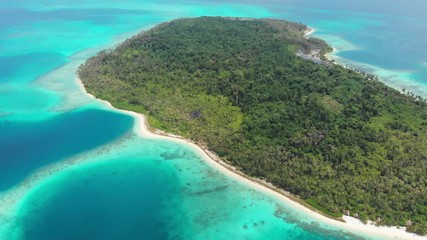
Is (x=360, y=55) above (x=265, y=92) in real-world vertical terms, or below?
above

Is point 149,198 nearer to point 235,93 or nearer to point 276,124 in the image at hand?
point 276,124

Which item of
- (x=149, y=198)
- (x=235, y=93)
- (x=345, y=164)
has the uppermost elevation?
(x=235, y=93)

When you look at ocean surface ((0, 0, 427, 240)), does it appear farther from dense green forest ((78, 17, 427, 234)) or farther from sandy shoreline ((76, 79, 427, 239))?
dense green forest ((78, 17, 427, 234))

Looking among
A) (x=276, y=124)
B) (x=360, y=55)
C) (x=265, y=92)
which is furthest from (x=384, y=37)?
(x=276, y=124)

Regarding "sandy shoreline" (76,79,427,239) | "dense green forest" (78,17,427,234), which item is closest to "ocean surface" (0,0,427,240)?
"sandy shoreline" (76,79,427,239)

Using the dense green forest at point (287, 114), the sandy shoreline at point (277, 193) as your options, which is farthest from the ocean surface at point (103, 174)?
the dense green forest at point (287, 114)

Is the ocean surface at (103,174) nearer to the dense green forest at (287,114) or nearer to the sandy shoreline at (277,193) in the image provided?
the sandy shoreline at (277,193)

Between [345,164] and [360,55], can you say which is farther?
[360,55]
